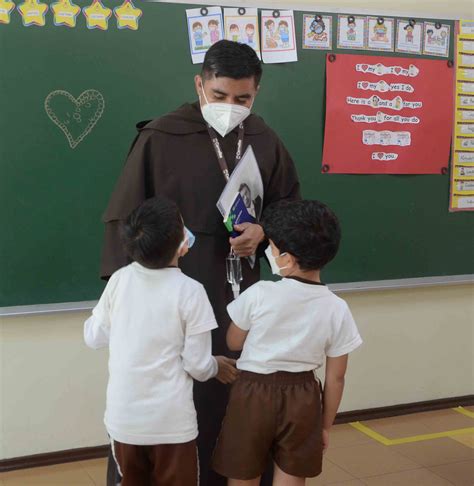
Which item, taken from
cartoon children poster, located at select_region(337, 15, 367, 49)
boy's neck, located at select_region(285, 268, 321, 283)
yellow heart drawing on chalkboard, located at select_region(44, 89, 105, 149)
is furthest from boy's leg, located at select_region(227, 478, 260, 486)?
cartoon children poster, located at select_region(337, 15, 367, 49)

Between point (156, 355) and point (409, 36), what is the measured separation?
259 centimetres

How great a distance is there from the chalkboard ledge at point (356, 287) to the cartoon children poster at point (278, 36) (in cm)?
121

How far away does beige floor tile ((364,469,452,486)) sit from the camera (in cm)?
326

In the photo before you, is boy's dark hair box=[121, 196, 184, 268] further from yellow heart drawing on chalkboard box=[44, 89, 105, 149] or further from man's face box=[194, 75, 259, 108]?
yellow heart drawing on chalkboard box=[44, 89, 105, 149]

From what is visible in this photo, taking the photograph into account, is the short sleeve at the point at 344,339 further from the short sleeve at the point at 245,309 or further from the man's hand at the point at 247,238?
the man's hand at the point at 247,238

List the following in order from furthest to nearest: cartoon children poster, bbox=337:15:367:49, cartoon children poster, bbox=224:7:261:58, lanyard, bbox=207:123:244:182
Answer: cartoon children poster, bbox=337:15:367:49, cartoon children poster, bbox=224:7:261:58, lanyard, bbox=207:123:244:182

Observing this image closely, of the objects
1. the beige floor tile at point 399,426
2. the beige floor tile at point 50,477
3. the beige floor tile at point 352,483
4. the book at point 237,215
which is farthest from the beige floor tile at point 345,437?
the book at point 237,215

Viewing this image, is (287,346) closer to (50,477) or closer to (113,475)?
(113,475)

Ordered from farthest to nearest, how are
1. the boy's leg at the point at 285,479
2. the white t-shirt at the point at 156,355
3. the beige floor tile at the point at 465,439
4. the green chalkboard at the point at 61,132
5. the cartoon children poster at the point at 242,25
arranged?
the beige floor tile at the point at 465,439, the cartoon children poster at the point at 242,25, the green chalkboard at the point at 61,132, the boy's leg at the point at 285,479, the white t-shirt at the point at 156,355

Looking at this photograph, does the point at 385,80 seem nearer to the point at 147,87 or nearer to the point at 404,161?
the point at 404,161

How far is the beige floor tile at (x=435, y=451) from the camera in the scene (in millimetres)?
3545

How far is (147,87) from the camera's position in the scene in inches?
129

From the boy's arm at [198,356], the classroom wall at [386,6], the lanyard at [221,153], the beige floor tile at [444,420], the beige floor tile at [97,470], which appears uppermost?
the classroom wall at [386,6]

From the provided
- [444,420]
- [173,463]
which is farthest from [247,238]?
[444,420]
